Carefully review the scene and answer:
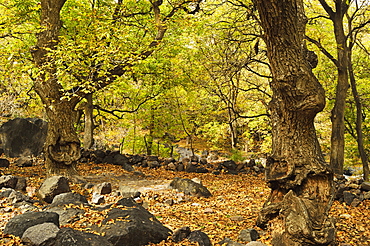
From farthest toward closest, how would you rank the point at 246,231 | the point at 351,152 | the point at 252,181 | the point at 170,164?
1. the point at 351,152
2. the point at 170,164
3. the point at 252,181
4. the point at 246,231

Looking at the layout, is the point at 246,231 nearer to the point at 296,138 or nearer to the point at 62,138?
the point at 296,138

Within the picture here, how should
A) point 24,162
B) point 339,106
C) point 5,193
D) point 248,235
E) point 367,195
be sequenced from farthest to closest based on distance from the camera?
point 24,162
point 339,106
point 367,195
point 5,193
point 248,235

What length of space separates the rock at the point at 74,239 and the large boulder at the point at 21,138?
9.98m

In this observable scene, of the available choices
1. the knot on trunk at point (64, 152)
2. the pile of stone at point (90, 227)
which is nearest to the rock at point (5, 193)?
the pile of stone at point (90, 227)

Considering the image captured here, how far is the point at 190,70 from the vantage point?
13992 mm

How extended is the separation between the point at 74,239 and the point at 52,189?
336 centimetres

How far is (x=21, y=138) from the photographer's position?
12.2 meters

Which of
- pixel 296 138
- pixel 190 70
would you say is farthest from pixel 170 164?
pixel 296 138

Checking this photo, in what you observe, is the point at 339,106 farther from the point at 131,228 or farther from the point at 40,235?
the point at 40,235

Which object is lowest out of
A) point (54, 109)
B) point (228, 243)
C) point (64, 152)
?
point (228, 243)

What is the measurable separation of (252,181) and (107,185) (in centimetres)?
555

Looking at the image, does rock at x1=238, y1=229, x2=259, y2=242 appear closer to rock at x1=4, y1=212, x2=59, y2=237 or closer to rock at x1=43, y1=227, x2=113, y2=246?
rock at x1=43, y1=227, x2=113, y2=246

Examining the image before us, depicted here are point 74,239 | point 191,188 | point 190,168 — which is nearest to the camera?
point 74,239

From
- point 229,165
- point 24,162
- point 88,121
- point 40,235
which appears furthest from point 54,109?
point 229,165
